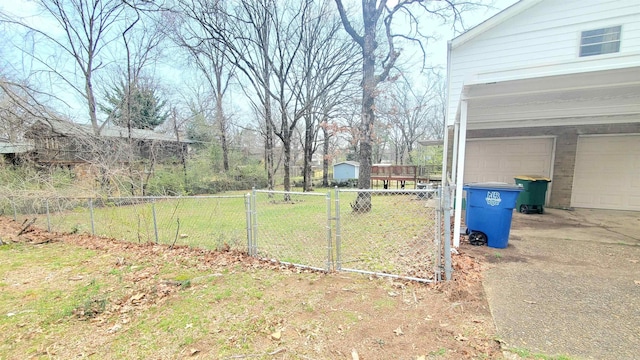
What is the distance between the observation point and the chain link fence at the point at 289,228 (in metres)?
3.63

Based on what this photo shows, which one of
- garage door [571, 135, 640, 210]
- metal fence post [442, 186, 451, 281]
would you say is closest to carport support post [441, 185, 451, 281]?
metal fence post [442, 186, 451, 281]

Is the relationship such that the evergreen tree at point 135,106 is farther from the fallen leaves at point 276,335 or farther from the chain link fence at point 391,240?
the fallen leaves at point 276,335

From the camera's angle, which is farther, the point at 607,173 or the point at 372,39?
the point at 372,39

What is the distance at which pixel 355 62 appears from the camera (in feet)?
40.3

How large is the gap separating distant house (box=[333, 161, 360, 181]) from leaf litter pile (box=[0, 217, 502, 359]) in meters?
21.2

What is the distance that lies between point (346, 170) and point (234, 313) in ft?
76.5

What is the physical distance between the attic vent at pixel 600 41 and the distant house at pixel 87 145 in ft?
49.3

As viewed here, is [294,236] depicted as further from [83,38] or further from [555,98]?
[83,38]

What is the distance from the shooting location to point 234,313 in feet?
9.08

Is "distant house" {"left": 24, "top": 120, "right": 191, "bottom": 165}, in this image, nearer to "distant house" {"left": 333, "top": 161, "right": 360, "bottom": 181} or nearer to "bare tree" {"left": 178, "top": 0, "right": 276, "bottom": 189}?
"bare tree" {"left": 178, "top": 0, "right": 276, "bottom": 189}

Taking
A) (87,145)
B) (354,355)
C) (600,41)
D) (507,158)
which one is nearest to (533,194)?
(507,158)

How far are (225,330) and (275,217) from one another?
6.30 m

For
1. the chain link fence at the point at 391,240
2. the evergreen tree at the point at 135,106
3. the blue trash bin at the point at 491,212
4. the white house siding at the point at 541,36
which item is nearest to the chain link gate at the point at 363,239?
the chain link fence at the point at 391,240

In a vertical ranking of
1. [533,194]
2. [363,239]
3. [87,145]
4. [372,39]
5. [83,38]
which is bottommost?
[363,239]
